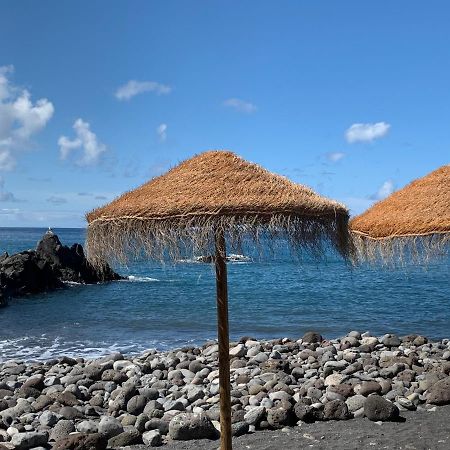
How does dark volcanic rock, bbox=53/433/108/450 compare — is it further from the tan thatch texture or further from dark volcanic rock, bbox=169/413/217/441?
the tan thatch texture

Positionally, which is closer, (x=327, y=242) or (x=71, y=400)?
(x=327, y=242)

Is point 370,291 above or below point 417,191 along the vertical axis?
below

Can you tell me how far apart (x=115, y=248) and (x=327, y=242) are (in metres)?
1.56

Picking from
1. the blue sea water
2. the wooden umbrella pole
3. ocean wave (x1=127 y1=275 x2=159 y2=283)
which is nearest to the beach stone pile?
the blue sea water

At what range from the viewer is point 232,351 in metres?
12.2

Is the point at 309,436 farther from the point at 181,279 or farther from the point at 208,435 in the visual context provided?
the point at 181,279

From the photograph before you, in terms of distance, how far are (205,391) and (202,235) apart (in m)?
5.74

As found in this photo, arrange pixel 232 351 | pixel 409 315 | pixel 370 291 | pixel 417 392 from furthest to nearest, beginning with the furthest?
pixel 370 291 < pixel 409 315 < pixel 232 351 < pixel 417 392

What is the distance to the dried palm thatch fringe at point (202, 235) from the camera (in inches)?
168

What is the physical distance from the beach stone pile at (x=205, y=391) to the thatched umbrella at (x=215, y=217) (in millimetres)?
3087

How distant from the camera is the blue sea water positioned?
17281 millimetres

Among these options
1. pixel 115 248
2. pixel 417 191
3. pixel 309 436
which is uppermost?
pixel 417 191

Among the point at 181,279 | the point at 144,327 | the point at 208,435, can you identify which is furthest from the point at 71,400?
the point at 181,279

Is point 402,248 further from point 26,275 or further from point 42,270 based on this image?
point 42,270
